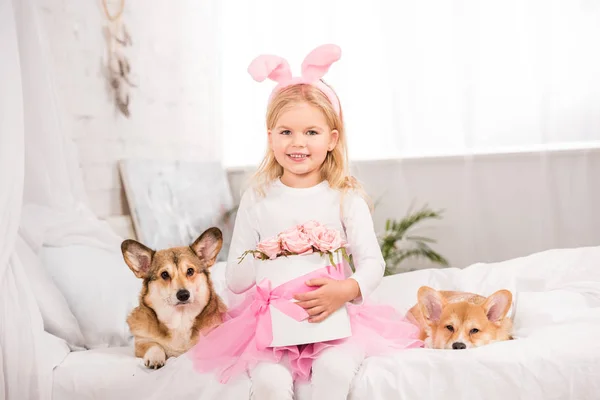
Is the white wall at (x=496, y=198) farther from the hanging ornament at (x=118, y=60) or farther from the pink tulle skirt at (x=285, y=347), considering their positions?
the pink tulle skirt at (x=285, y=347)

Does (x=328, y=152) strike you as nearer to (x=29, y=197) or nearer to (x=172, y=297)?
(x=172, y=297)

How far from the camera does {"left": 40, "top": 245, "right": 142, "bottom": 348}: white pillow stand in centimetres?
158

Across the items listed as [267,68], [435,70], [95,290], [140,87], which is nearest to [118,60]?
[140,87]

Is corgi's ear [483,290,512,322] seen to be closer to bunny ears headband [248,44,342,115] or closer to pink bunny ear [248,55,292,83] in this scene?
bunny ears headband [248,44,342,115]

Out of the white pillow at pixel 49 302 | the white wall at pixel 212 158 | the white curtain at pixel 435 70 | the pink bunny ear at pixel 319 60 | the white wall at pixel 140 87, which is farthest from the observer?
the white curtain at pixel 435 70

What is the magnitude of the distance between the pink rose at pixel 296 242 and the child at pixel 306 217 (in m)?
0.06

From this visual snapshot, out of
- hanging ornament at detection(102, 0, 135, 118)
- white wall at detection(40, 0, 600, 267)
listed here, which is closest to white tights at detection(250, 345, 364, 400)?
white wall at detection(40, 0, 600, 267)

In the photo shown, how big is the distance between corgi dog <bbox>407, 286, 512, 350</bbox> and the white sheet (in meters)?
0.05

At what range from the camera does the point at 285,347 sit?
122cm

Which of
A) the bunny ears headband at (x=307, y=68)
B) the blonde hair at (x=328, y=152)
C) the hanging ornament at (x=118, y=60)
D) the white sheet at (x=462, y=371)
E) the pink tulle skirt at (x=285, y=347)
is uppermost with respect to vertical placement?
the hanging ornament at (x=118, y=60)

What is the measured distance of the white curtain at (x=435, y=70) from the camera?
8.29ft

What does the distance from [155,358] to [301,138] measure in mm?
547

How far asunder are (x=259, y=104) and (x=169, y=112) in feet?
1.64

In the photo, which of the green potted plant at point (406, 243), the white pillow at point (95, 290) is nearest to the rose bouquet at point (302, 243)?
the white pillow at point (95, 290)
